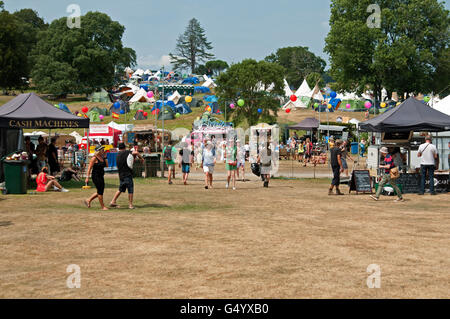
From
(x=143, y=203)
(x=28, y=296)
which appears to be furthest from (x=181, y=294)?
(x=143, y=203)

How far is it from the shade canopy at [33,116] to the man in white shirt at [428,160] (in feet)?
36.3

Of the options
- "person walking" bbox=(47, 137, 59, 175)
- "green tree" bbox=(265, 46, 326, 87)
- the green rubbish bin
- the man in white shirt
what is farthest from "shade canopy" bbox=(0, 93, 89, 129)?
"green tree" bbox=(265, 46, 326, 87)

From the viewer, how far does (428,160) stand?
16453 millimetres

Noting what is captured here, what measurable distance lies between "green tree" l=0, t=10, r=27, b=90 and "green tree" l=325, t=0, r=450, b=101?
46.9m

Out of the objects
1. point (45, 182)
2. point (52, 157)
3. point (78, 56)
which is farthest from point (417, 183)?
point (78, 56)

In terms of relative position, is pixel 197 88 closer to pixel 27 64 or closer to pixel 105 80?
pixel 105 80

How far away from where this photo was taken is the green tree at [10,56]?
75375 mm

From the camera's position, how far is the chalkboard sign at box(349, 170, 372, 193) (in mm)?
17062

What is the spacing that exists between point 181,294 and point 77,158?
24948 millimetres

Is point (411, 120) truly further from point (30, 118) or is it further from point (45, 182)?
point (30, 118)

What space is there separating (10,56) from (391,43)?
52.6 meters

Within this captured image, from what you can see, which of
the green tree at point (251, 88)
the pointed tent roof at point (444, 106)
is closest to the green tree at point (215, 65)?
the green tree at point (251, 88)

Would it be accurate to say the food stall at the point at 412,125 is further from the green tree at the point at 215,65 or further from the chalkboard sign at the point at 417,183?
the green tree at the point at 215,65

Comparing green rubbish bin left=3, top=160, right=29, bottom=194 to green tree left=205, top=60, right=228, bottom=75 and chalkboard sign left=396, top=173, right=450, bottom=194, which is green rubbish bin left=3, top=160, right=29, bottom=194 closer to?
chalkboard sign left=396, top=173, right=450, bottom=194
